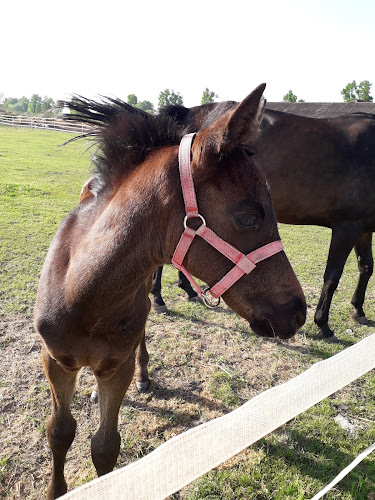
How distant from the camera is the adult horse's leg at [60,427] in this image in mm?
2111

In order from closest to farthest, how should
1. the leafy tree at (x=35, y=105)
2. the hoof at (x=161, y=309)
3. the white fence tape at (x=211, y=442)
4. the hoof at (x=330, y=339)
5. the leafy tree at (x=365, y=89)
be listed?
1. the white fence tape at (x=211, y=442)
2. the hoof at (x=330, y=339)
3. the hoof at (x=161, y=309)
4. the leafy tree at (x=365, y=89)
5. the leafy tree at (x=35, y=105)

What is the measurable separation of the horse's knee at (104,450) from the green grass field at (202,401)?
10.9 inches

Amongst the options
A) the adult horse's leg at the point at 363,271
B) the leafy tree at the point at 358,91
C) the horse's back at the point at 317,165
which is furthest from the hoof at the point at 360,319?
the leafy tree at the point at 358,91

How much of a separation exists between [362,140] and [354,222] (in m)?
1.03

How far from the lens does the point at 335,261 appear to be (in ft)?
13.8

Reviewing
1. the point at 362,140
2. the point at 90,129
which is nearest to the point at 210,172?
the point at 90,129

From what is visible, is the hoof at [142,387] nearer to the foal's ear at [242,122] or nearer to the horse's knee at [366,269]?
the foal's ear at [242,122]

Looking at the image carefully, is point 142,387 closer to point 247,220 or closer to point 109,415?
point 109,415

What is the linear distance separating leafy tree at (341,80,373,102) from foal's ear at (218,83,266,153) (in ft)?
147

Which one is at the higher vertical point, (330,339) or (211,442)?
(211,442)

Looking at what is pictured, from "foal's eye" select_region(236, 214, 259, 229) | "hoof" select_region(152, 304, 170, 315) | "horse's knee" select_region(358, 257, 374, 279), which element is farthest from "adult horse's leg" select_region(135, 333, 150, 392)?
"horse's knee" select_region(358, 257, 374, 279)

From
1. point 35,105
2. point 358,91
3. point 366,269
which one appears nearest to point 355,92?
point 358,91

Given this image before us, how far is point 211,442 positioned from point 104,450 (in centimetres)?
123

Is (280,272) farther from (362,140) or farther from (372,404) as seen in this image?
(362,140)
